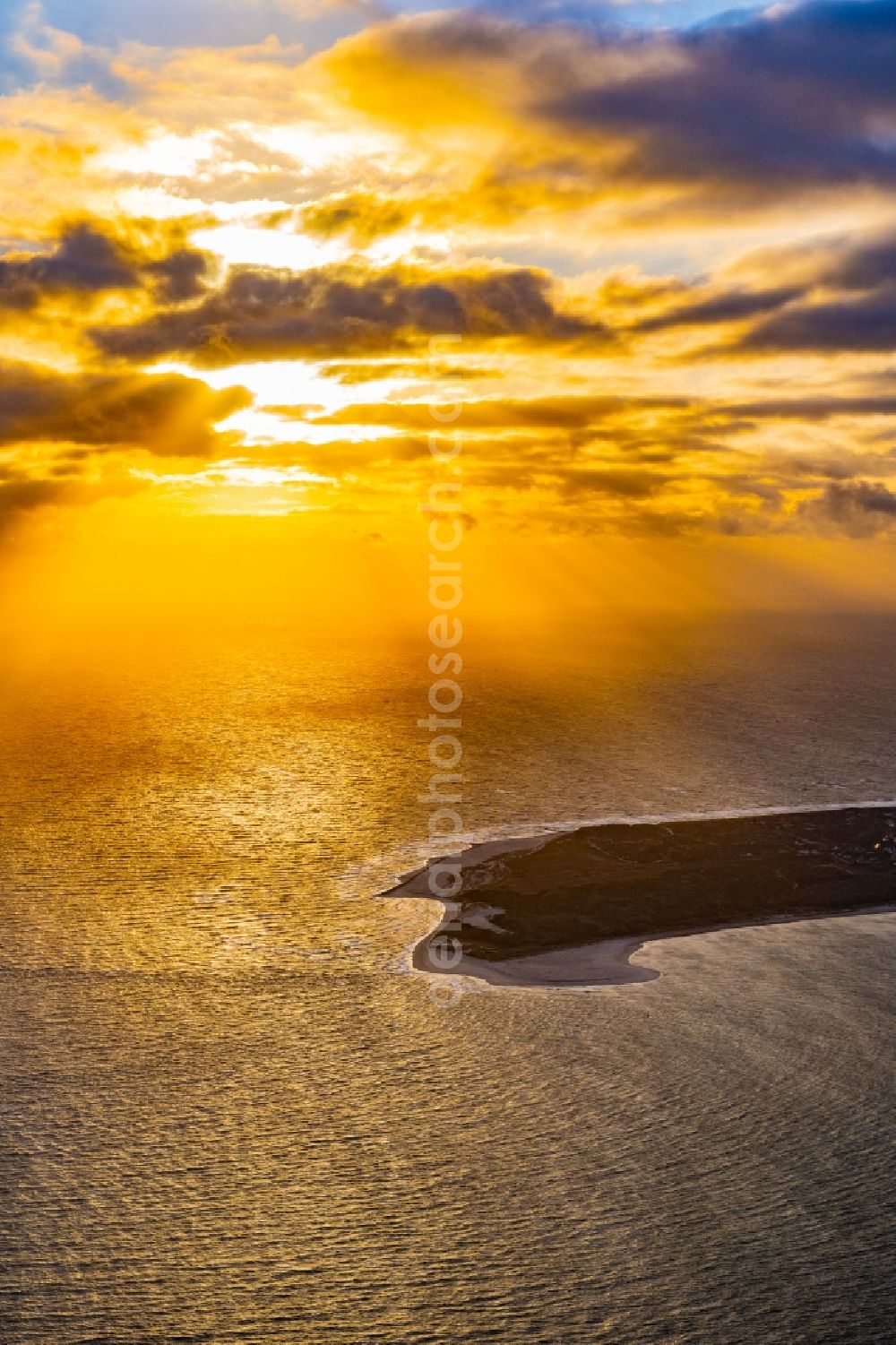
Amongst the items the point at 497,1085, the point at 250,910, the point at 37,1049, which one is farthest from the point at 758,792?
the point at 37,1049

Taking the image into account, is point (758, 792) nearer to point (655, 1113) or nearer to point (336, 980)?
point (336, 980)

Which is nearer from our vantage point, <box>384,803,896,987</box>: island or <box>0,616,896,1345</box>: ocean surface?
<box>0,616,896,1345</box>: ocean surface

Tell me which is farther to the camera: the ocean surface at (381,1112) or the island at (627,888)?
the island at (627,888)

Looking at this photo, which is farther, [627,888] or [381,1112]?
[627,888]
